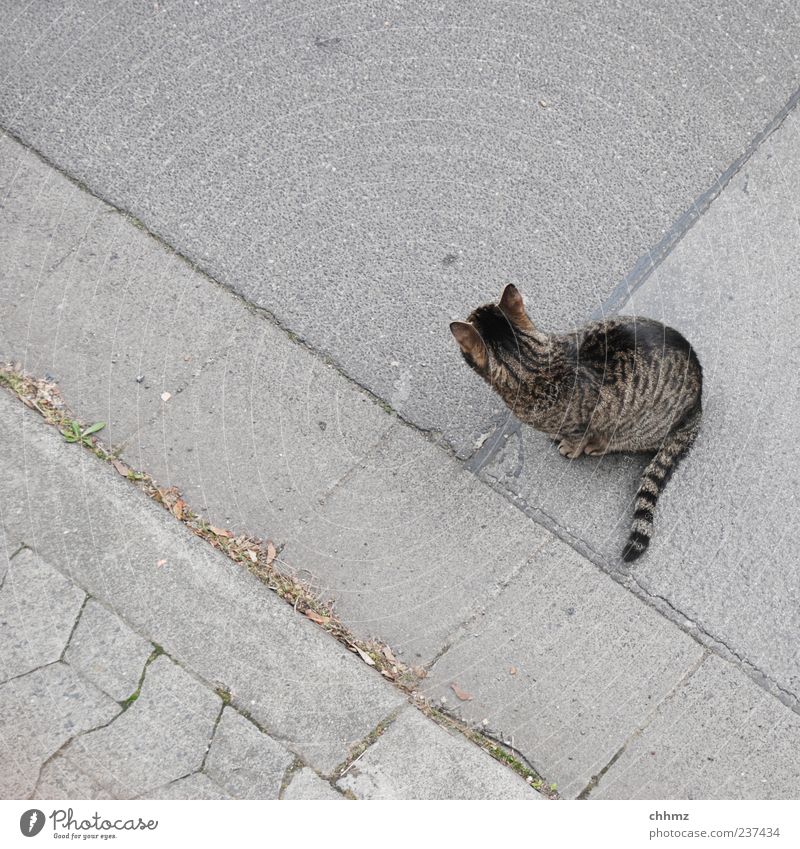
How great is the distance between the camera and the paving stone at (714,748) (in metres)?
3.31

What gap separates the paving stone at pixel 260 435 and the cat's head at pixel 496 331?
68 cm

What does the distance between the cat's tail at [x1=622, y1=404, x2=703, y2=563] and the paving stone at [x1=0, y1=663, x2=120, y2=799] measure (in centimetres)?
213

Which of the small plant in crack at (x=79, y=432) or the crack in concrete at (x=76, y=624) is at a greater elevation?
the small plant in crack at (x=79, y=432)

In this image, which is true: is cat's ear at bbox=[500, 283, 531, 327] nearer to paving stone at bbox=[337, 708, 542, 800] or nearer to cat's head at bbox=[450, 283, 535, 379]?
cat's head at bbox=[450, 283, 535, 379]

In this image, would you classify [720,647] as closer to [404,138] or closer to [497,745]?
[497,745]

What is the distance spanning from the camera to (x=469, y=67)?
4484 mm

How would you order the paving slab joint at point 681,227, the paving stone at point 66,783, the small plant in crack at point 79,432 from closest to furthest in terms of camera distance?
the paving stone at point 66,783 < the small plant in crack at point 79,432 < the paving slab joint at point 681,227

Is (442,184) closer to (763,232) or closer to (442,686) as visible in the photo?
(763,232)

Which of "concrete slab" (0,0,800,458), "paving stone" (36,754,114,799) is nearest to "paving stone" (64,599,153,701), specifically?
"paving stone" (36,754,114,799)

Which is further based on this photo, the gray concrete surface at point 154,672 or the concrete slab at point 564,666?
the concrete slab at point 564,666

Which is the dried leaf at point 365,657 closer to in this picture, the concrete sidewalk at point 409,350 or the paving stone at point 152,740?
the concrete sidewalk at point 409,350

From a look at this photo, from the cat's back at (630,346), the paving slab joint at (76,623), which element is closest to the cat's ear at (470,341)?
the cat's back at (630,346)

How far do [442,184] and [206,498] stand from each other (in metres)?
1.89

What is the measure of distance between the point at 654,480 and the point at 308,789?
182cm
